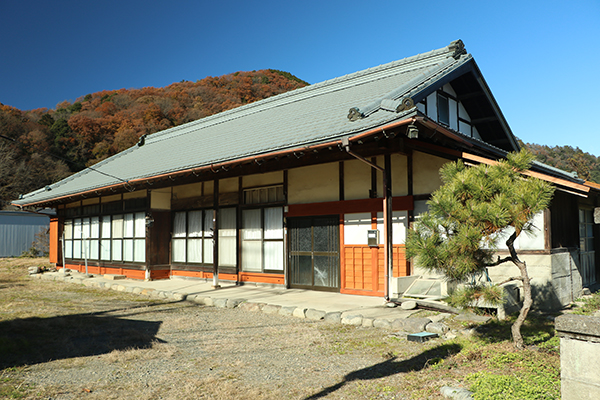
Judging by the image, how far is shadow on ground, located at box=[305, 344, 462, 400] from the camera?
4072mm

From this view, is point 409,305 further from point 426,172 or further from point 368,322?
point 426,172

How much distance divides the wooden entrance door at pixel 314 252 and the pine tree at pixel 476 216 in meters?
4.56

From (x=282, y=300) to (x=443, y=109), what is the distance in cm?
626

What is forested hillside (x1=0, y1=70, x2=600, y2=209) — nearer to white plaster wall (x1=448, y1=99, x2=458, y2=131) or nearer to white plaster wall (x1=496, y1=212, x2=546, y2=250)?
white plaster wall (x1=448, y1=99, x2=458, y2=131)

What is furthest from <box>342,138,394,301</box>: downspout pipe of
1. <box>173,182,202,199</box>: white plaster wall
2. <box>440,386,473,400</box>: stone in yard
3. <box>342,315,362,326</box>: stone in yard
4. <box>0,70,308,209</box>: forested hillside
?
<box>0,70,308,209</box>: forested hillside

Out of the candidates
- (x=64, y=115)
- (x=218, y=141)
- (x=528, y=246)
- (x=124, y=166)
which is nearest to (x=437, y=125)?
(x=528, y=246)

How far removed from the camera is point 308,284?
9.94m

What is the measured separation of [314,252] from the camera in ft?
32.4

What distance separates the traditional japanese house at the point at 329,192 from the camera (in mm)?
7812

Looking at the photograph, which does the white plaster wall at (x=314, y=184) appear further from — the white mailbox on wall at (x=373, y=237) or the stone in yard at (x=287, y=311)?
the stone in yard at (x=287, y=311)

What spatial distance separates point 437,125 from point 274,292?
17.4 ft

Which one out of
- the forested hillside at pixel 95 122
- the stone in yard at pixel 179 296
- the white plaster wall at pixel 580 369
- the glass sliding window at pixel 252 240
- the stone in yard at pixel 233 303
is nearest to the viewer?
the white plaster wall at pixel 580 369

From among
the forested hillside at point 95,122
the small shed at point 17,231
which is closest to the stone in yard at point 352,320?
the small shed at point 17,231

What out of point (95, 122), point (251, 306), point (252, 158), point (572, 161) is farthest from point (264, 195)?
point (572, 161)
